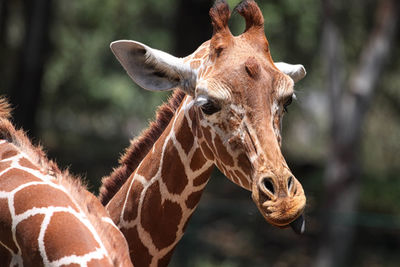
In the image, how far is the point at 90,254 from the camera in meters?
3.23

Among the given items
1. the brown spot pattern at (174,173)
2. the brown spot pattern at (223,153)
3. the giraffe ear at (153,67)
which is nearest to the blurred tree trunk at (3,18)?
the giraffe ear at (153,67)

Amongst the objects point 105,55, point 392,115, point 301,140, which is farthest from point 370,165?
point 105,55

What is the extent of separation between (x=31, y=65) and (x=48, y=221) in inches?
376

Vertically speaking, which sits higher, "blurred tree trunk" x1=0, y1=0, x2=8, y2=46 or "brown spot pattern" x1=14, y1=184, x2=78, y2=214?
"brown spot pattern" x1=14, y1=184, x2=78, y2=214

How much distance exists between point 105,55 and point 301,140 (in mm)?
10285

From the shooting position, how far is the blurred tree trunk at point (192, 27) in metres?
12.9

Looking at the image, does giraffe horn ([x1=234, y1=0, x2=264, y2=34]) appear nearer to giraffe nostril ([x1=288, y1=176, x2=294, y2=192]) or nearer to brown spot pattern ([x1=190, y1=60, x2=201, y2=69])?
brown spot pattern ([x1=190, y1=60, x2=201, y2=69])

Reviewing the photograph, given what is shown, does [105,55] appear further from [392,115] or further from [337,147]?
[337,147]

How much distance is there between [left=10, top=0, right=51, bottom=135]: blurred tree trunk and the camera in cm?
1257

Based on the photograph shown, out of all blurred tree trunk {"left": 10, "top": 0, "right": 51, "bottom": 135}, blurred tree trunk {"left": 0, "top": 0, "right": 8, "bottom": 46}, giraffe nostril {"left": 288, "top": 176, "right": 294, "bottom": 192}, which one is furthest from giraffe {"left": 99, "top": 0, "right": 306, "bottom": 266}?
blurred tree trunk {"left": 0, "top": 0, "right": 8, "bottom": 46}

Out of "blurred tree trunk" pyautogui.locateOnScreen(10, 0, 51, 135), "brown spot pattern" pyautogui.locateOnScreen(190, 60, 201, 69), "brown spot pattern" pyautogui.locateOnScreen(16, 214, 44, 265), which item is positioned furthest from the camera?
"blurred tree trunk" pyautogui.locateOnScreen(10, 0, 51, 135)

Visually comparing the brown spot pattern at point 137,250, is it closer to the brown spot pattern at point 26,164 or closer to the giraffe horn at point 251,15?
the brown spot pattern at point 26,164

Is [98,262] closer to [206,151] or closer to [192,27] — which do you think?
[206,151]

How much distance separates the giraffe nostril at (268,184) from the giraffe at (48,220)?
83 centimetres
